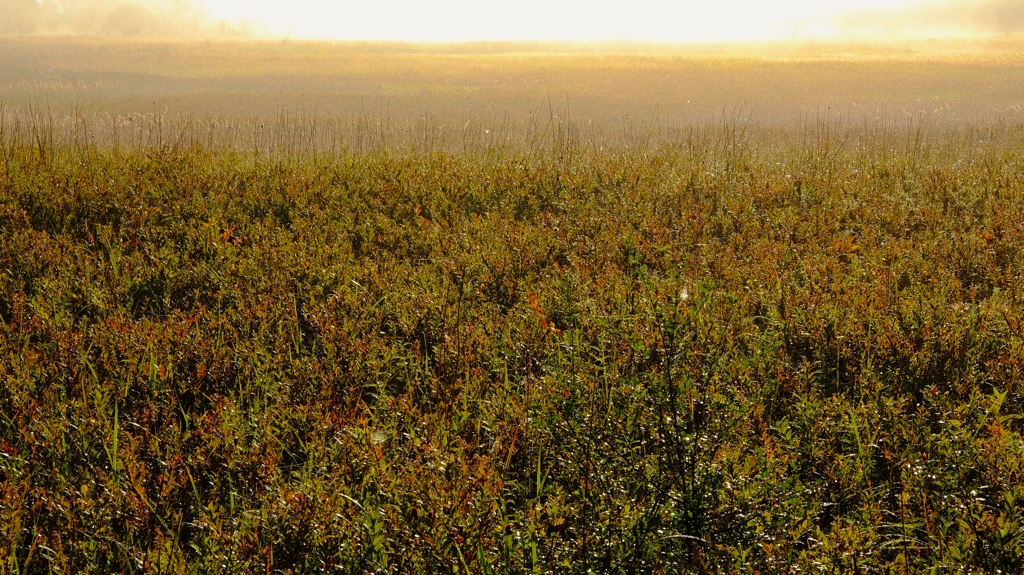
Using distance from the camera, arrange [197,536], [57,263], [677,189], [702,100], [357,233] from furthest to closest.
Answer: [702,100], [677,189], [357,233], [57,263], [197,536]

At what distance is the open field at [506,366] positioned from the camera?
2.70 m

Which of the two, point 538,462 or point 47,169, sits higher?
point 47,169

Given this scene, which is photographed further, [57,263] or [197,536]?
[57,263]

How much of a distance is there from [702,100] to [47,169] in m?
20.3

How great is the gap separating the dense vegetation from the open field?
20 mm

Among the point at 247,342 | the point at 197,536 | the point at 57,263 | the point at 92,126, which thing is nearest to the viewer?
the point at 197,536

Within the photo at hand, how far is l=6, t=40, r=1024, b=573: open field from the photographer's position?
2695 millimetres

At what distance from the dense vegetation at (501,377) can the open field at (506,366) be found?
2cm

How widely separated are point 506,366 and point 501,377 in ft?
0.33

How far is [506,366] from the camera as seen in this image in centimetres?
414

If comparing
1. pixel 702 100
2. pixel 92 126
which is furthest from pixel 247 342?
pixel 702 100

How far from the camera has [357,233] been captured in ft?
21.4

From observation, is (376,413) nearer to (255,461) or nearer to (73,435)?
(255,461)

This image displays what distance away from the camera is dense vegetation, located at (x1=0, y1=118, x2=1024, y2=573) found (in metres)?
2.69
